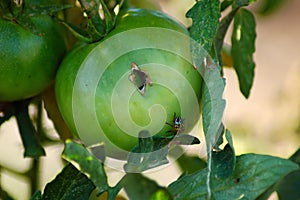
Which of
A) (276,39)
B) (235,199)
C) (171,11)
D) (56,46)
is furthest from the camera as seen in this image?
(276,39)

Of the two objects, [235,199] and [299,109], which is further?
[299,109]

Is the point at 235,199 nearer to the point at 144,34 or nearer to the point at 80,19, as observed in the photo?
the point at 144,34

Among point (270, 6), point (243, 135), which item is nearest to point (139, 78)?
point (270, 6)

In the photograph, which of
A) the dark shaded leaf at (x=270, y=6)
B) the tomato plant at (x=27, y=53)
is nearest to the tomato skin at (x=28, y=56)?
the tomato plant at (x=27, y=53)

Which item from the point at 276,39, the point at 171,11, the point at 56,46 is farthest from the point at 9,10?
the point at 276,39

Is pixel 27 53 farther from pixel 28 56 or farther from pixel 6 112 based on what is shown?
pixel 6 112
